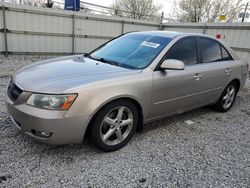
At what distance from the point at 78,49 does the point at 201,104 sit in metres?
7.63

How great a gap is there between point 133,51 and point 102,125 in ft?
4.06

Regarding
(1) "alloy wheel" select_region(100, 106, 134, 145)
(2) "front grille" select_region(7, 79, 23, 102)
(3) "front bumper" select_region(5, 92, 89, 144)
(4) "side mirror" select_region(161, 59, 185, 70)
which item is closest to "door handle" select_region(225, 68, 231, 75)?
(4) "side mirror" select_region(161, 59, 185, 70)

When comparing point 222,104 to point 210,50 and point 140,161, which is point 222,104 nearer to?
point 210,50

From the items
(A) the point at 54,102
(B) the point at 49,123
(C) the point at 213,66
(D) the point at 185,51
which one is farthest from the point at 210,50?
(B) the point at 49,123

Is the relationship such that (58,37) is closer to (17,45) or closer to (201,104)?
(17,45)

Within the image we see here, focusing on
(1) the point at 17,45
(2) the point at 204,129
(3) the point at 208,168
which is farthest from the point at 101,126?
(1) the point at 17,45

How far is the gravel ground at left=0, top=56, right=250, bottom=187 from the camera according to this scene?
2.19 meters

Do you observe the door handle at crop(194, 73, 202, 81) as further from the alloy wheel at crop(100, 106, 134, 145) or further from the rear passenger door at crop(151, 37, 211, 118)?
the alloy wheel at crop(100, 106, 134, 145)

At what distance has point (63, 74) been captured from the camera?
98.7 inches

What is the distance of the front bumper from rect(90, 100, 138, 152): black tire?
145 millimetres

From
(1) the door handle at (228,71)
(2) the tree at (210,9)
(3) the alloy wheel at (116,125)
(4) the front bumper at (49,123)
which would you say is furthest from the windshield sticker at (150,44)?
(2) the tree at (210,9)

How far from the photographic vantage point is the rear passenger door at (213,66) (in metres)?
3.58

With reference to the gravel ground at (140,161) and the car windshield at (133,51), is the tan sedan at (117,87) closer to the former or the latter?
the car windshield at (133,51)

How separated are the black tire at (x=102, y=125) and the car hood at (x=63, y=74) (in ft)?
1.10
